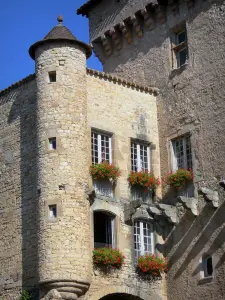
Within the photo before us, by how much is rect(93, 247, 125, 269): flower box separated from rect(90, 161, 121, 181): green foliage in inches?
78.1

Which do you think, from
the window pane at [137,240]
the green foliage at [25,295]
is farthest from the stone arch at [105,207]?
the green foliage at [25,295]

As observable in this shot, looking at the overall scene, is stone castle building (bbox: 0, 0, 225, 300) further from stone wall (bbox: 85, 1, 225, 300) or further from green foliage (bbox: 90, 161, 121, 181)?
green foliage (bbox: 90, 161, 121, 181)

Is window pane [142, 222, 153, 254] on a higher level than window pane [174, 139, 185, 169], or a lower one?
lower

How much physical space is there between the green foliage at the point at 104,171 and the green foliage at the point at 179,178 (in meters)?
1.60

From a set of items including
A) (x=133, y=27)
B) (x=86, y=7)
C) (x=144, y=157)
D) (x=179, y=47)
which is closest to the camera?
(x=144, y=157)

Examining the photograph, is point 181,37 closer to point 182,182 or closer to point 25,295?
point 182,182

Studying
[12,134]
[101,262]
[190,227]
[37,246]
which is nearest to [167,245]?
[190,227]

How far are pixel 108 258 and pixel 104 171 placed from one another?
2.41 m

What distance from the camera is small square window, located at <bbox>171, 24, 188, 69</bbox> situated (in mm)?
22172

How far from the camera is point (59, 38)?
20266mm

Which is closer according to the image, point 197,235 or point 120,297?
point 197,235

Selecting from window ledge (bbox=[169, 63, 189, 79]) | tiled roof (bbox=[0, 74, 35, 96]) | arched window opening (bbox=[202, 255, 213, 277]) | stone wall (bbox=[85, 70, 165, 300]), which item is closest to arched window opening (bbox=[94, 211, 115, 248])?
stone wall (bbox=[85, 70, 165, 300])

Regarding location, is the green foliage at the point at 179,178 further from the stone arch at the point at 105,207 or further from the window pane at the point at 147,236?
the stone arch at the point at 105,207

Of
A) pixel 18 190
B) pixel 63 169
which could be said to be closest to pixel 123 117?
pixel 63 169
